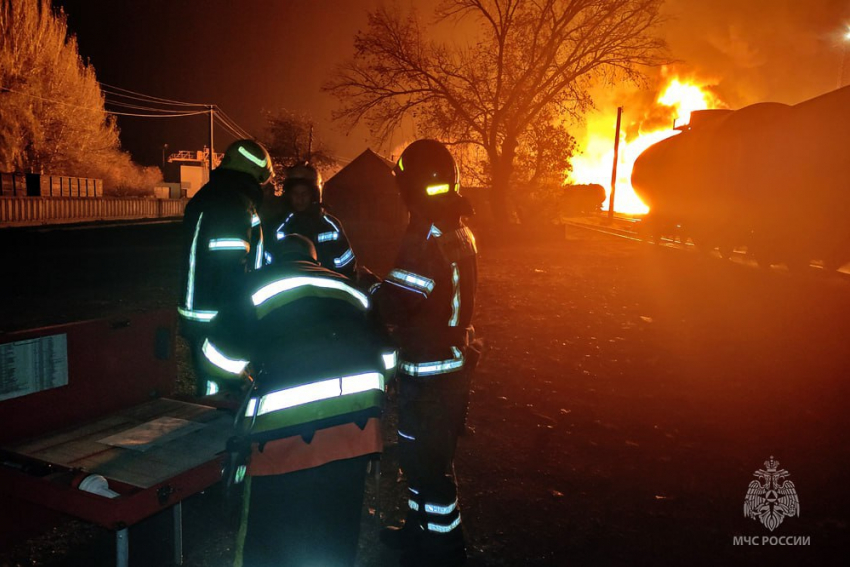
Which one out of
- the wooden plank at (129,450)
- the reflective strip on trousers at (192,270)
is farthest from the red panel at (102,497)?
the reflective strip on trousers at (192,270)

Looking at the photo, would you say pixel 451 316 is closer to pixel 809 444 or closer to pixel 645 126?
pixel 809 444

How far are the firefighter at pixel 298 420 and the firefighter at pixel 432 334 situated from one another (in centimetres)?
98

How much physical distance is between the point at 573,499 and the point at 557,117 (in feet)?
93.8

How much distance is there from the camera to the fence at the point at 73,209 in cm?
2531

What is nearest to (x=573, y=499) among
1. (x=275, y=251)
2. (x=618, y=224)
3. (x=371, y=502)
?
(x=371, y=502)

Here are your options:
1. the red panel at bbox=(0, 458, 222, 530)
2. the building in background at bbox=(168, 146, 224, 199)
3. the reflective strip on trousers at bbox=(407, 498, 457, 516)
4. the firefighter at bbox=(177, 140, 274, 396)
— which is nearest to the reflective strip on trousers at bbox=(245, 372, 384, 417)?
the red panel at bbox=(0, 458, 222, 530)

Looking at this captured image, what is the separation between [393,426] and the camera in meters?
4.96

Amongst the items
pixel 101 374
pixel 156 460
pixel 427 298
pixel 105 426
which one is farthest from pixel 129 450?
pixel 427 298

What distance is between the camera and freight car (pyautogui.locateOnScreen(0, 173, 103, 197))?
2770 centimetres

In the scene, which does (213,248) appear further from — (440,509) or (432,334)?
(440,509)

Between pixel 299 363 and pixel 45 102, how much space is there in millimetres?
47307

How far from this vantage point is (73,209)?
1204 inches

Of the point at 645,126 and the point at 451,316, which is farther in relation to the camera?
the point at 645,126

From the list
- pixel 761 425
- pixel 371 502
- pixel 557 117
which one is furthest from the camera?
pixel 557 117
